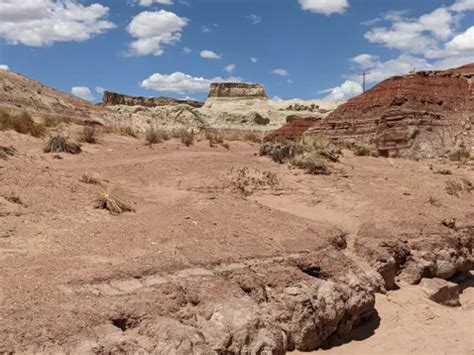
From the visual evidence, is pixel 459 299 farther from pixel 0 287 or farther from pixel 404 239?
pixel 0 287

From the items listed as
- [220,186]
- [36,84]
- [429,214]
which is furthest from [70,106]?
[429,214]

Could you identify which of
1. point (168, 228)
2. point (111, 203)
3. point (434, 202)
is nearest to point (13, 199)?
point (111, 203)

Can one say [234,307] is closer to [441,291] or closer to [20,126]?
[441,291]

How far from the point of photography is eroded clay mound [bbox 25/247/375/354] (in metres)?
4.94

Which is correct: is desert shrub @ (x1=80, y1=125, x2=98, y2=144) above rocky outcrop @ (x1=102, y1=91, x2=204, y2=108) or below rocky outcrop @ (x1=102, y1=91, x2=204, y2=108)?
below

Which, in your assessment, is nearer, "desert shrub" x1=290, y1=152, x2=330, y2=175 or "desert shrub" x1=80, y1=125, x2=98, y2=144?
"desert shrub" x1=290, y1=152, x2=330, y2=175

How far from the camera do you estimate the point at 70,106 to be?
35156 mm

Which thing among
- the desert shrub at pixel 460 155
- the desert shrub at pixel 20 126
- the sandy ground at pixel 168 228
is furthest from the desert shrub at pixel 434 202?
the desert shrub at pixel 460 155

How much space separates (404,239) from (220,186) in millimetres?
3832

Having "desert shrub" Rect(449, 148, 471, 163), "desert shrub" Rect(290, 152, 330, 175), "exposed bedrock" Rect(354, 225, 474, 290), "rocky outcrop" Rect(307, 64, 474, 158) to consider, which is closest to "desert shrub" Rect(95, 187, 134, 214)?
"exposed bedrock" Rect(354, 225, 474, 290)

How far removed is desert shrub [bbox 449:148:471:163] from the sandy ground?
11.1 meters

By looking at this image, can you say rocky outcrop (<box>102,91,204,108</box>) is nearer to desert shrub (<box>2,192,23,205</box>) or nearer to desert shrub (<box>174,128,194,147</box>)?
desert shrub (<box>174,128,194,147</box>)

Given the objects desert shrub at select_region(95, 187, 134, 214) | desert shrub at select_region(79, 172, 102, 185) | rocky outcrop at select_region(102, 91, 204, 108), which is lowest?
desert shrub at select_region(95, 187, 134, 214)

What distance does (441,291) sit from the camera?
8.78m
